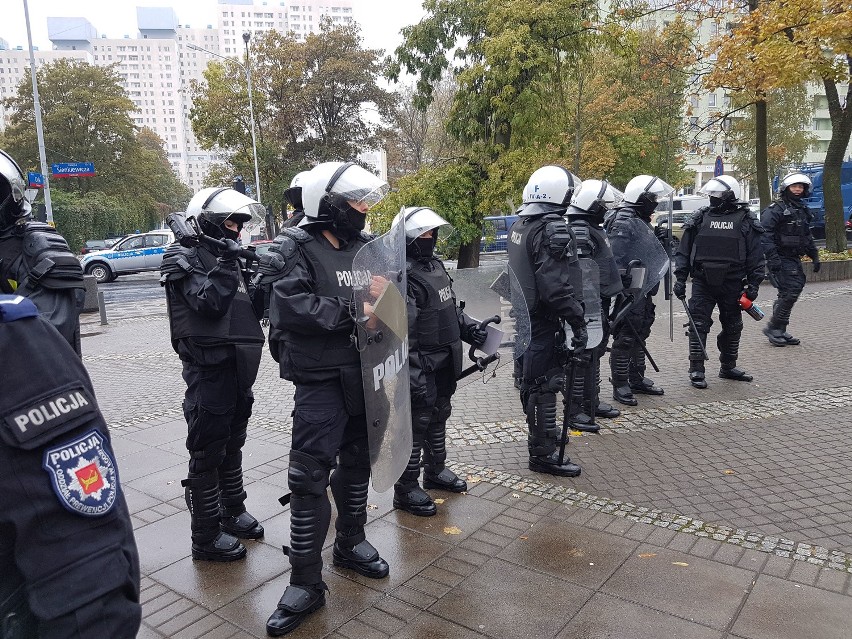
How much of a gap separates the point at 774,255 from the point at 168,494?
329 inches

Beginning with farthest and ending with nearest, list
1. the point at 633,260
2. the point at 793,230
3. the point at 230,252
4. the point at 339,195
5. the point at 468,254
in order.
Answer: the point at 468,254
the point at 793,230
the point at 633,260
the point at 230,252
the point at 339,195

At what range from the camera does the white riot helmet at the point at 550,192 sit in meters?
4.98

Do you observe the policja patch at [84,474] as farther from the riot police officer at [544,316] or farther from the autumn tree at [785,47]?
the autumn tree at [785,47]

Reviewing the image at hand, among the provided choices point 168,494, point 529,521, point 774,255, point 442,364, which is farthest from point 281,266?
point 774,255

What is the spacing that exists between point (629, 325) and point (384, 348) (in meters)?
4.22

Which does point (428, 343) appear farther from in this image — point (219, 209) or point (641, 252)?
point (641, 252)

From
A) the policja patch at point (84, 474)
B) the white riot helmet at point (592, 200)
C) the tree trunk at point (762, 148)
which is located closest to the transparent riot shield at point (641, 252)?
the white riot helmet at point (592, 200)

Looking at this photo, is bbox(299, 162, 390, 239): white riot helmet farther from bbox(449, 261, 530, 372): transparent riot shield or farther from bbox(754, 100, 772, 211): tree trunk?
bbox(754, 100, 772, 211): tree trunk

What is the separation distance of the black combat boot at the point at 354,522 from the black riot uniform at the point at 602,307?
9.33 ft

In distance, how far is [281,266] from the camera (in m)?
3.17

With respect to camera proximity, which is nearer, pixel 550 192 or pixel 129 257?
pixel 550 192

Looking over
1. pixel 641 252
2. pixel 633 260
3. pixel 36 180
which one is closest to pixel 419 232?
pixel 633 260

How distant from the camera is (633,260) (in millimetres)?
6570

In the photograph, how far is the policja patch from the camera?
1.35 m
